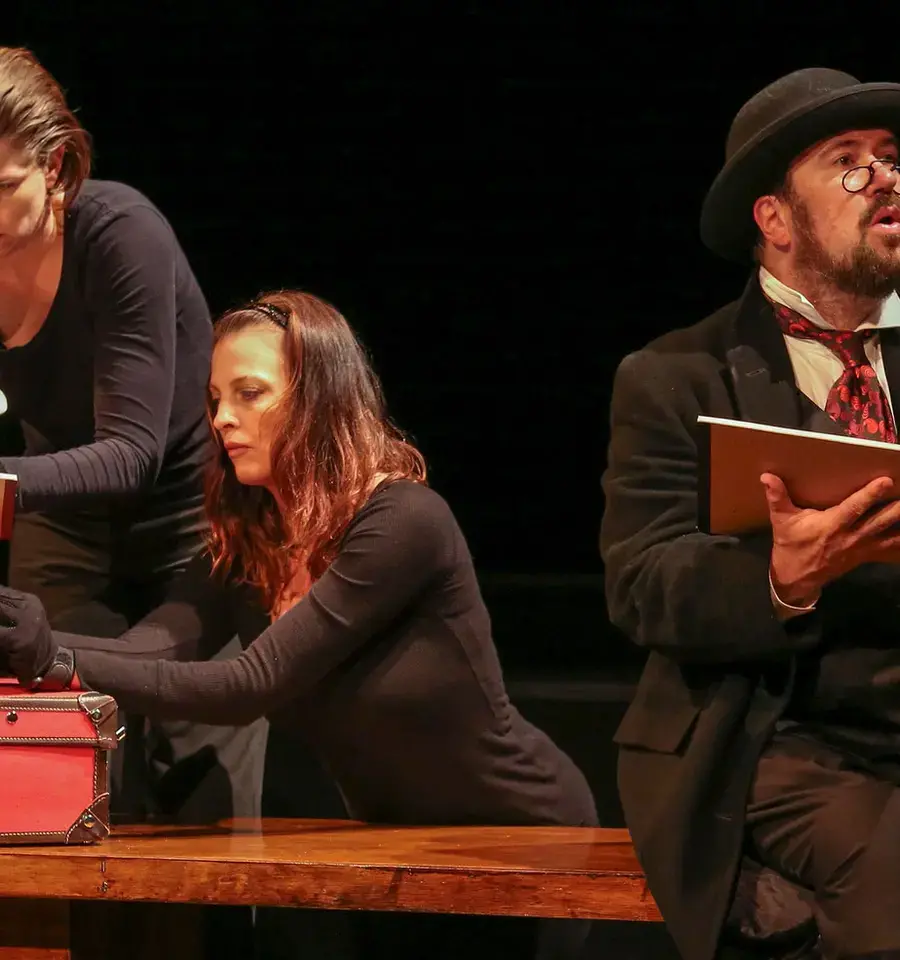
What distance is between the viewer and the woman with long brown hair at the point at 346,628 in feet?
8.39

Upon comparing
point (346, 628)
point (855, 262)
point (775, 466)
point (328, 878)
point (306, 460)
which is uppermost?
point (855, 262)

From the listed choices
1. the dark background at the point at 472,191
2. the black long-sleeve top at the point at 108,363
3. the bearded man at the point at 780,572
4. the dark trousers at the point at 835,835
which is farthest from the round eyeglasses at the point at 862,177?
the dark background at the point at 472,191

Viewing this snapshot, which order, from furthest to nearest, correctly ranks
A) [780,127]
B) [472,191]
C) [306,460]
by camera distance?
[472,191] < [306,460] < [780,127]

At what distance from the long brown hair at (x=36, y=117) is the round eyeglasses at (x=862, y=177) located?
1330 millimetres

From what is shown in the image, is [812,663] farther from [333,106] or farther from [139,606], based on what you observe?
[333,106]

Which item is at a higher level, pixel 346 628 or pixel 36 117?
pixel 36 117

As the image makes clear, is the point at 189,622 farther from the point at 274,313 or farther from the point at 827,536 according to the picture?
the point at 827,536

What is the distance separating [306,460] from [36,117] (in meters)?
0.74

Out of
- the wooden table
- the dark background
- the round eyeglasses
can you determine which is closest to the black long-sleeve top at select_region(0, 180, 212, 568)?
the wooden table

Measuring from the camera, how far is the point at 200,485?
3.03m

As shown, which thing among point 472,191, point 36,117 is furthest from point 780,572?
point 472,191

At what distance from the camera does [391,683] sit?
2.61 m

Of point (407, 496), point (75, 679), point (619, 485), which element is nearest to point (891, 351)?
point (619, 485)

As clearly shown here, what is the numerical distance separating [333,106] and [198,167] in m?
0.41
